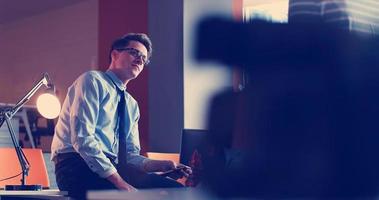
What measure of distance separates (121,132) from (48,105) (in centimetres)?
46

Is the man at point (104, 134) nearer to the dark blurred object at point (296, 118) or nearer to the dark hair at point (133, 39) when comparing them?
the dark hair at point (133, 39)

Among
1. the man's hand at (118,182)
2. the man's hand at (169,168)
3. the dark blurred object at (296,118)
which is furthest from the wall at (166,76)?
the dark blurred object at (296,118)

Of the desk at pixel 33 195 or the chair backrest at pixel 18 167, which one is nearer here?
the desk at pixel 33 195

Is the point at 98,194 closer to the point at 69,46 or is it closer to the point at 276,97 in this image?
the point at 276,97

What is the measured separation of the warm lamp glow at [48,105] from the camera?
2.77 meters

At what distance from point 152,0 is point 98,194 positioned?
4024 millimetres

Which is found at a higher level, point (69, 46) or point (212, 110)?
point (69, 46)

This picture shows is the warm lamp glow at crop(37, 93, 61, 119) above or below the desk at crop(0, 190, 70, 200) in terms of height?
above

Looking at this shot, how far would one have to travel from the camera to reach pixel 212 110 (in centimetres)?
64

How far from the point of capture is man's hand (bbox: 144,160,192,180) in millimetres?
1524

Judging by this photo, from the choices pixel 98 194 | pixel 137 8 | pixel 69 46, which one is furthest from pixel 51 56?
pixel 98 194

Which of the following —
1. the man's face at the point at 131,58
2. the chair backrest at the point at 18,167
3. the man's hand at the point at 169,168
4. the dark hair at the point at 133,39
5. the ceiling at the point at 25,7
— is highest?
the ceiling at the point at 25,7

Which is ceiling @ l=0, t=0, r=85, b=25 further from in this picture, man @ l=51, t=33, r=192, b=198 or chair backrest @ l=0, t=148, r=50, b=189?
man @ l=51, t=33, r=192, b=198

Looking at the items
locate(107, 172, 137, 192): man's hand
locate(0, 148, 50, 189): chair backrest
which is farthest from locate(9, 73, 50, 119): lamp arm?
locate(107, 172, 137, 192): man's hand
